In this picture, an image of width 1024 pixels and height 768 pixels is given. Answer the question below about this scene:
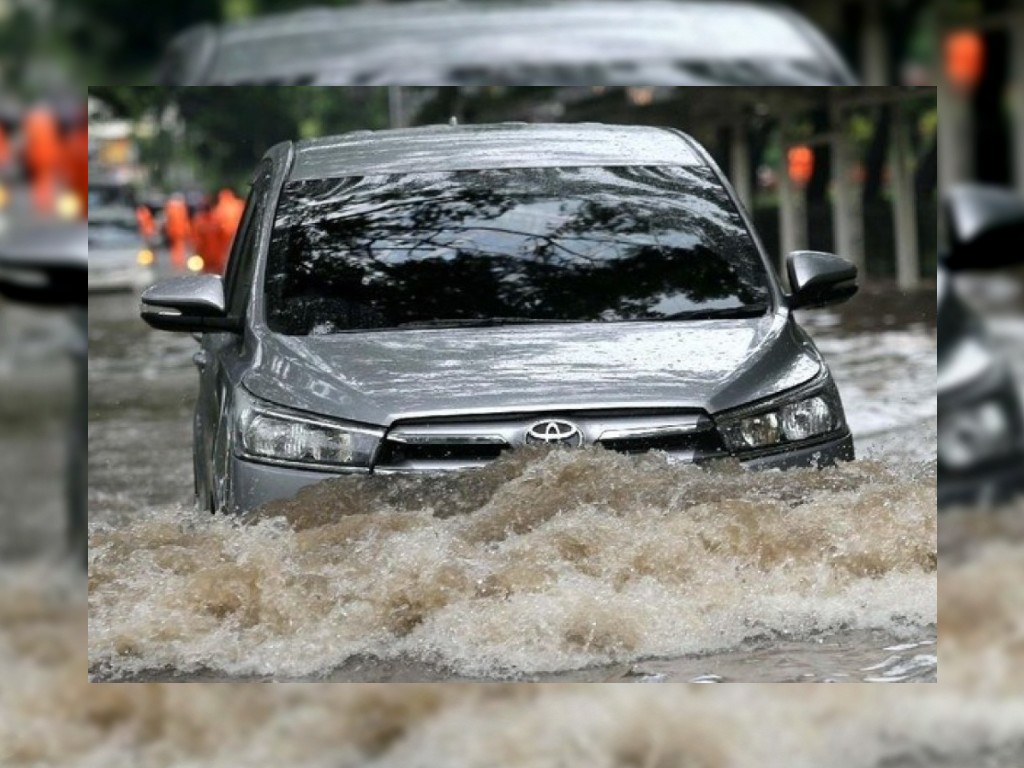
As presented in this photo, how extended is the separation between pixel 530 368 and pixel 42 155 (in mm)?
A: 1145

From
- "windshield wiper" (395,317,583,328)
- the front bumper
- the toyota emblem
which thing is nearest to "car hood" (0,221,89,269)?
the front bumper

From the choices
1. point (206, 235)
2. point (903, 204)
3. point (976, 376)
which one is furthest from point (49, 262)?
point (976, 376)

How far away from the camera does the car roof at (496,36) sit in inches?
178

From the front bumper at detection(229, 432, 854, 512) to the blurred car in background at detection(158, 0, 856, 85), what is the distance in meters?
0.82

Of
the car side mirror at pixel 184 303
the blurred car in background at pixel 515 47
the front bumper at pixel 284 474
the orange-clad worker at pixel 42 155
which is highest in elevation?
the blurred car in background at pixel 515 47

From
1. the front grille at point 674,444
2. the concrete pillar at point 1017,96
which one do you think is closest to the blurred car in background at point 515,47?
the concrete pillar at point 1017,96

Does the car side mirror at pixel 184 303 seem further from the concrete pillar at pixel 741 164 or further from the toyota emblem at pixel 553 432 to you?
the concrete pillar at pixel 741 164

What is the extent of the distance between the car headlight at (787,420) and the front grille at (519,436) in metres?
0.04

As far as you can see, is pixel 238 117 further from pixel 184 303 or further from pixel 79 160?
pixel 184 303

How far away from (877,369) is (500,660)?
0.99 m

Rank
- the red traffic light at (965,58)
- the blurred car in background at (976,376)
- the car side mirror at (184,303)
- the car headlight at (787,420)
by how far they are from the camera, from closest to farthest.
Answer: the car side mirror at (184,303)
the car headlight at (787,420)
the red traffic light at (965,58)
the blurred car in background at (976,376)

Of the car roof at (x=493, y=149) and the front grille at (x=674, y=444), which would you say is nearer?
the front grille at (x=674, y=444)

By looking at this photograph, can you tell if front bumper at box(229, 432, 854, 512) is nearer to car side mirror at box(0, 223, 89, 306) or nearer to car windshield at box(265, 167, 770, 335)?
car windshield at box(265, 167, 770, 335)

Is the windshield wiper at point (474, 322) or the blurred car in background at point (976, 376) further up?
the windshield wiper at point (474, 322)
